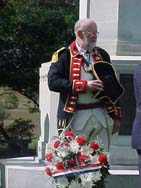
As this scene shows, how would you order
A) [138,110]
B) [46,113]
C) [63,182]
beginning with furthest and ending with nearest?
[46,113], [63,182], [138,110]

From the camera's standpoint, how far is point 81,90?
6867 millimetres

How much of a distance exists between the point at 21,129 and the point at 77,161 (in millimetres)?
13495

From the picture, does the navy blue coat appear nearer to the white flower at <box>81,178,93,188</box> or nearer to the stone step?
the white flower at <box>81,178,93,188</box>

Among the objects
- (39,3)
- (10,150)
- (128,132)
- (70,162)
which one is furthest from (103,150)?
(39,3)

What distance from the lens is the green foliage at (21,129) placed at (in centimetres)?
1978

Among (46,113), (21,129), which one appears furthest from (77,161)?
(21,129)

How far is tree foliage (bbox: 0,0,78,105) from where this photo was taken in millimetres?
18531

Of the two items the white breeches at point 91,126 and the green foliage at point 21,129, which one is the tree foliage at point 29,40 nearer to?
the green foliage at point 21,129

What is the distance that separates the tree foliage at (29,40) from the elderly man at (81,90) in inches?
442

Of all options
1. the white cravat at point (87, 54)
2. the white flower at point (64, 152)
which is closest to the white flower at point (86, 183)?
the white flower at point (64, 152)

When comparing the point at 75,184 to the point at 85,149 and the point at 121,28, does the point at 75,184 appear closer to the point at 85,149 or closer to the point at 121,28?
the point at 85,149

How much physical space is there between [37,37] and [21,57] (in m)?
0.75

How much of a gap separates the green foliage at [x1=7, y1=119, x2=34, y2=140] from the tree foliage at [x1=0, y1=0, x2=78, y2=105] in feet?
3.38

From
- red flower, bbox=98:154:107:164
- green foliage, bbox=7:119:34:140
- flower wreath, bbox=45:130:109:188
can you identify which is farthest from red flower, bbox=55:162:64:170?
green foliage, bbox=7:119:34:140
